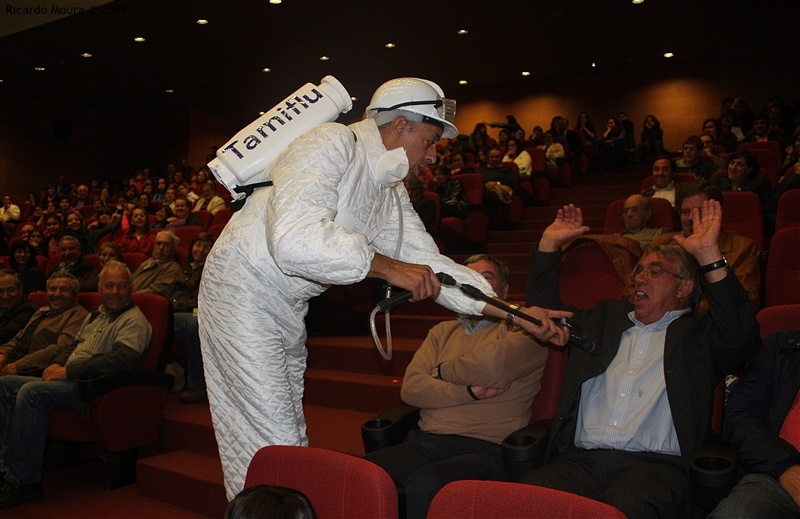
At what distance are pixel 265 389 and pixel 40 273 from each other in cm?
572

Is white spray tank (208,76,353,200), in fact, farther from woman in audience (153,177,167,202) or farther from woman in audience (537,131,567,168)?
woman in audience (153,177,167,202)

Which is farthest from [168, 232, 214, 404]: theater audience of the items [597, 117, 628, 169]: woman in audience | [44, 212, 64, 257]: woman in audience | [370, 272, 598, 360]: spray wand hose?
[597, 117, 628, 169]: woman in audience

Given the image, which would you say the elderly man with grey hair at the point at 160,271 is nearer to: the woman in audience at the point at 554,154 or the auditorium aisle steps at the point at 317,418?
the auditorium aisle steps at the point at 317,418

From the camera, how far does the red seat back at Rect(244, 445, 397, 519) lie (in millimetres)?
1397

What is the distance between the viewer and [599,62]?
13484mm

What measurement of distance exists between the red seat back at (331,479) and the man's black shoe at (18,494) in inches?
108

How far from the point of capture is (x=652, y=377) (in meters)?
2.46

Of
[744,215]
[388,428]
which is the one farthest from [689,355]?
[744,215]

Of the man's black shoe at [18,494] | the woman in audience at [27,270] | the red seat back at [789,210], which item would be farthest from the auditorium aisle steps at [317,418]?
the woman in audience at [27,270]

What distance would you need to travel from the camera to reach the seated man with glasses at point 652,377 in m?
2.18

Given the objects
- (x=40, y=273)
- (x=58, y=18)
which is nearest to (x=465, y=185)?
(x=40, y=273)

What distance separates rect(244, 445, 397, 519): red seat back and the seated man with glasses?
0.90 m

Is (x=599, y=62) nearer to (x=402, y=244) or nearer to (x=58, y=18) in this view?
(x=58, y=18)

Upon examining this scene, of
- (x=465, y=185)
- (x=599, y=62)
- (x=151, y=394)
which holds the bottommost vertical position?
(x=151, y=394)
